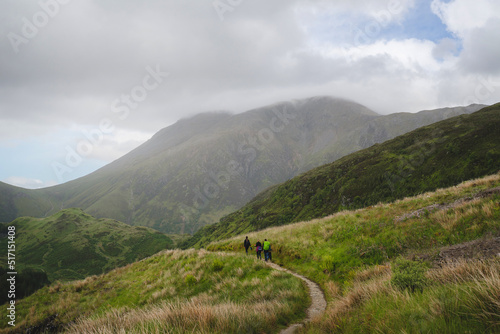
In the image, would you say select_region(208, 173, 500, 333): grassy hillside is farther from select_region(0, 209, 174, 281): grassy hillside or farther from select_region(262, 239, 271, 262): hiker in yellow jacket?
select_region(0, 209, 174, 281): grassy hillside

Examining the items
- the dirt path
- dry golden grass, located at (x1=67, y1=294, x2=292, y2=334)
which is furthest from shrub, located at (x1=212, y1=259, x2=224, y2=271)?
dry golden grass, located at (x1=67, y1=294, x2=292, y2=334)

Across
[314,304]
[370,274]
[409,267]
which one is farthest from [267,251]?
[409,267]

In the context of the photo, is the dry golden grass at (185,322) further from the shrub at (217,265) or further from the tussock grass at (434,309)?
the shrub at (217,265)

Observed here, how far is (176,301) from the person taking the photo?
8.91 m

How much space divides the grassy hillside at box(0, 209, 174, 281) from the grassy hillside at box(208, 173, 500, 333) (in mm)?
138744

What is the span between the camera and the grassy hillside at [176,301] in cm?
551

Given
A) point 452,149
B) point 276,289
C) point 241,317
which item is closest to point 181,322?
point 241,317

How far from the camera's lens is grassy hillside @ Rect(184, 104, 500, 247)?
2346 inches

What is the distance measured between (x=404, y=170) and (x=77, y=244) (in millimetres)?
181807

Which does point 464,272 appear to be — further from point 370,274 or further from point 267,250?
point 267,250

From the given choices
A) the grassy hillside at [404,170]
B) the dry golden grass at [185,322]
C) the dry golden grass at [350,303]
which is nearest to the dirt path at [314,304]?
the dry golden grass at [350,303]

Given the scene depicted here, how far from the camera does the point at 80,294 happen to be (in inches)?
739

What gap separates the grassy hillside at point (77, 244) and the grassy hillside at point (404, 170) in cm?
7999

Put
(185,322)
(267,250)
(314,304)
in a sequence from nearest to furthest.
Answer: (185,322) → (314,304) → (267,250)
